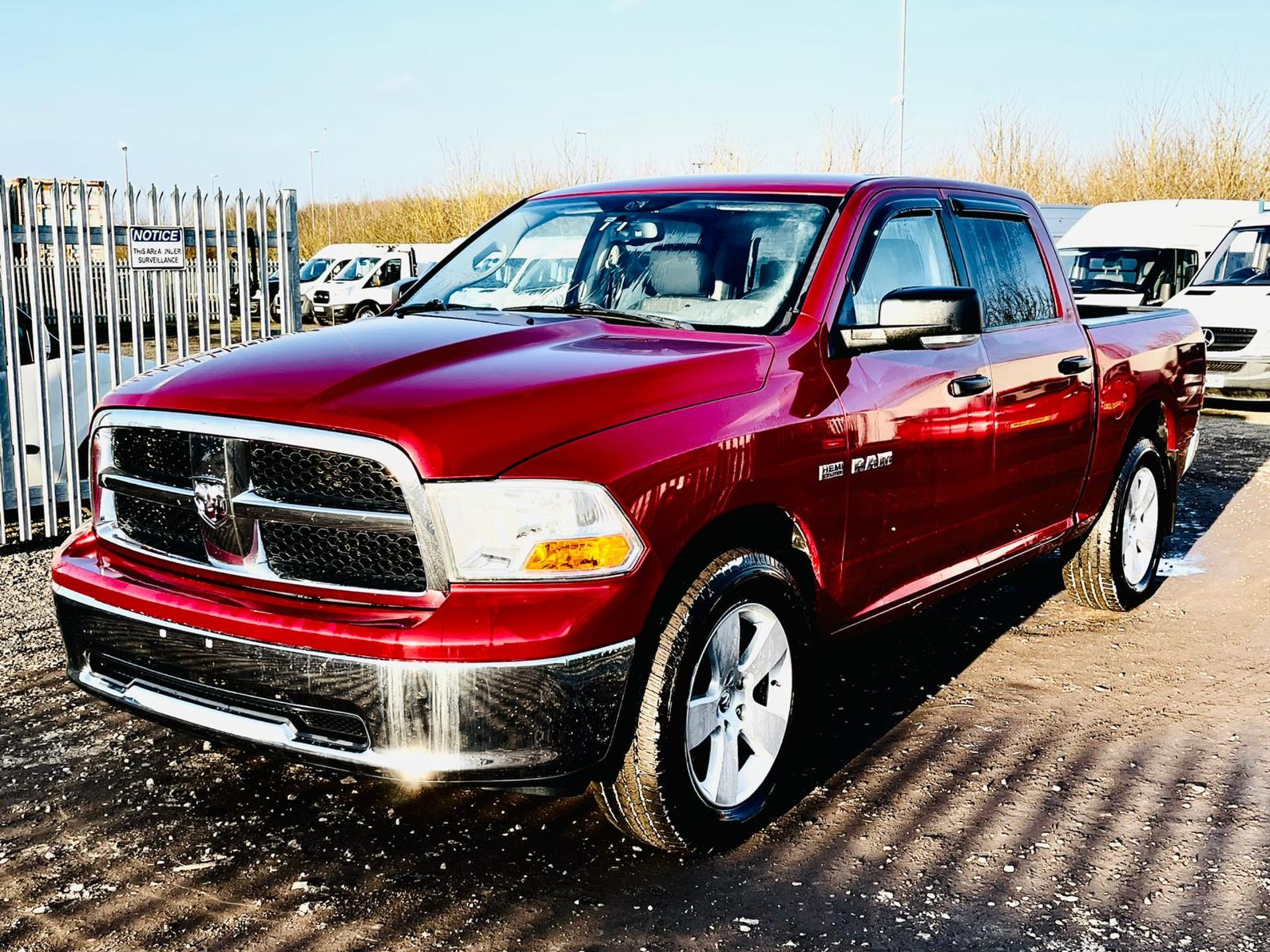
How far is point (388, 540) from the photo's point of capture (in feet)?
10.3

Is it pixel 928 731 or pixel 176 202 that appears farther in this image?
pixel 176 202

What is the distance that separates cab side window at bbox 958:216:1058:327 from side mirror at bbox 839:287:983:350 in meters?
0.84

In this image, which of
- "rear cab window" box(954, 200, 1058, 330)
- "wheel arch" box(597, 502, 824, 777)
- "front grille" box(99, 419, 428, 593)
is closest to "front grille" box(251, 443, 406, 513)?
"front grille" box(99, 419, 428, 593)

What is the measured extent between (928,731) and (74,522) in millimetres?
4982

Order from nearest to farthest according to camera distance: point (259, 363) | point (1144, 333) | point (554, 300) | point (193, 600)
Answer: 1. point (193, 600)
2. point (259, 363)
3. point (554, 300)
4. point (1144, 333)

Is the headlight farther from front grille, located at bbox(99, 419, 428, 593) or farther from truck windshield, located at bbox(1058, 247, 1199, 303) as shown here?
truck windshield, located at bbox(1058, 247, 1199, 303)

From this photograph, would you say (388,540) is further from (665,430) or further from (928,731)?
(928,731)

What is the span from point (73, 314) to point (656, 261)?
4.78m

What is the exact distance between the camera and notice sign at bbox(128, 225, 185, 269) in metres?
7.56

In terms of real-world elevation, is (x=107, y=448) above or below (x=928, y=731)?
above

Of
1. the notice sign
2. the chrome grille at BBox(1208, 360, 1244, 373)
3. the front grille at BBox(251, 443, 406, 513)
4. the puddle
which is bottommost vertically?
the puddle

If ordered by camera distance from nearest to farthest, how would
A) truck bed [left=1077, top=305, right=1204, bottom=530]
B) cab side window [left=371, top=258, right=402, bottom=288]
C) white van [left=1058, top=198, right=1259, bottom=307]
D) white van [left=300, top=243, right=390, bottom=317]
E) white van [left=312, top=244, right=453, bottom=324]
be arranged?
truck bed [left=1077, top=305, right=1204, bottom=530]
white van [left=1058, top=198, right=1259, bottom=307]
white van [left=312, top=244, right=453, bottom=324]
cab side window [left=371, top=258, right=402, bottom=288]
white van [left=300, top=243, right=390, bottom=317]

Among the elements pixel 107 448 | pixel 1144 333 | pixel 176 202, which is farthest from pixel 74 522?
pixel 1144 333

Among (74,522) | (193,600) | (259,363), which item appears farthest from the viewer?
(74,522)
